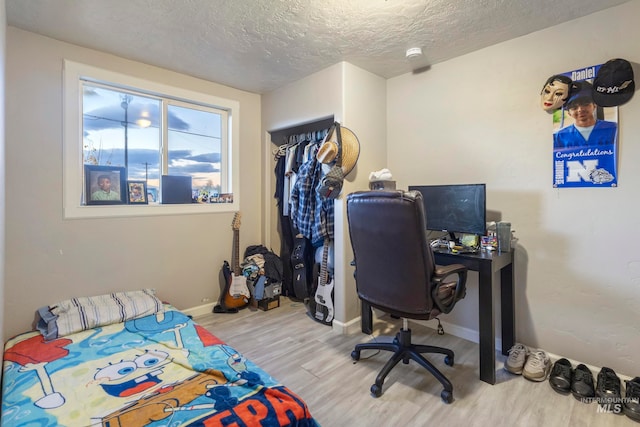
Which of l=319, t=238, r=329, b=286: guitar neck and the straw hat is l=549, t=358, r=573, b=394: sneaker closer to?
l=319, t=238, r=329, b=286: guitar neck

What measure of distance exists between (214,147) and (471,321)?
117 inches

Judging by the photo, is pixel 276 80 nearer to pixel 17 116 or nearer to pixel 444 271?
pixel 17 116

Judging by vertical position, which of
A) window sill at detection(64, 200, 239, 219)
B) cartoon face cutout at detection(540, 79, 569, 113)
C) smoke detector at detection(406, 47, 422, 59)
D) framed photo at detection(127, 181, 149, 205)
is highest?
smoke detector at detection(406, 47, 422, 59)

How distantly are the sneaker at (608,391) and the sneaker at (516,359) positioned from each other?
1.20 ft

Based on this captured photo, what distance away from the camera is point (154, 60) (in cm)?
257

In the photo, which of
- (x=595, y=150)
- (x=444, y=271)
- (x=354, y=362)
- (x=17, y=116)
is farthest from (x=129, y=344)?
(x=595, y=150)

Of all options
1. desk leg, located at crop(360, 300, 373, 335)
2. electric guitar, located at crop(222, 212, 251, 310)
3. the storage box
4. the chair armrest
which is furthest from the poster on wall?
electric guitar, located at crop(222, 212, 251, 310)

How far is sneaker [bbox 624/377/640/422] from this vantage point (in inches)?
60.6

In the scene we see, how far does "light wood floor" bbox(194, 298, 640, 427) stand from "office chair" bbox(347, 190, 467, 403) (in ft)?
0.40

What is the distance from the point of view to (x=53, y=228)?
2.23 metres

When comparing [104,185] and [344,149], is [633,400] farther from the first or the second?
[104,185]

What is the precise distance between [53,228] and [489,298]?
3083 millimetres

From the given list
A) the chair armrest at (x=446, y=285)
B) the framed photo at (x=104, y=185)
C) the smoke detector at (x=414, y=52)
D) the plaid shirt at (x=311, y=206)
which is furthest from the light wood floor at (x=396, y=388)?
the smoke detector at (x=414, y=52)

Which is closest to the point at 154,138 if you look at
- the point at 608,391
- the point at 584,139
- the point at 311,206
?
the point at 311,206
